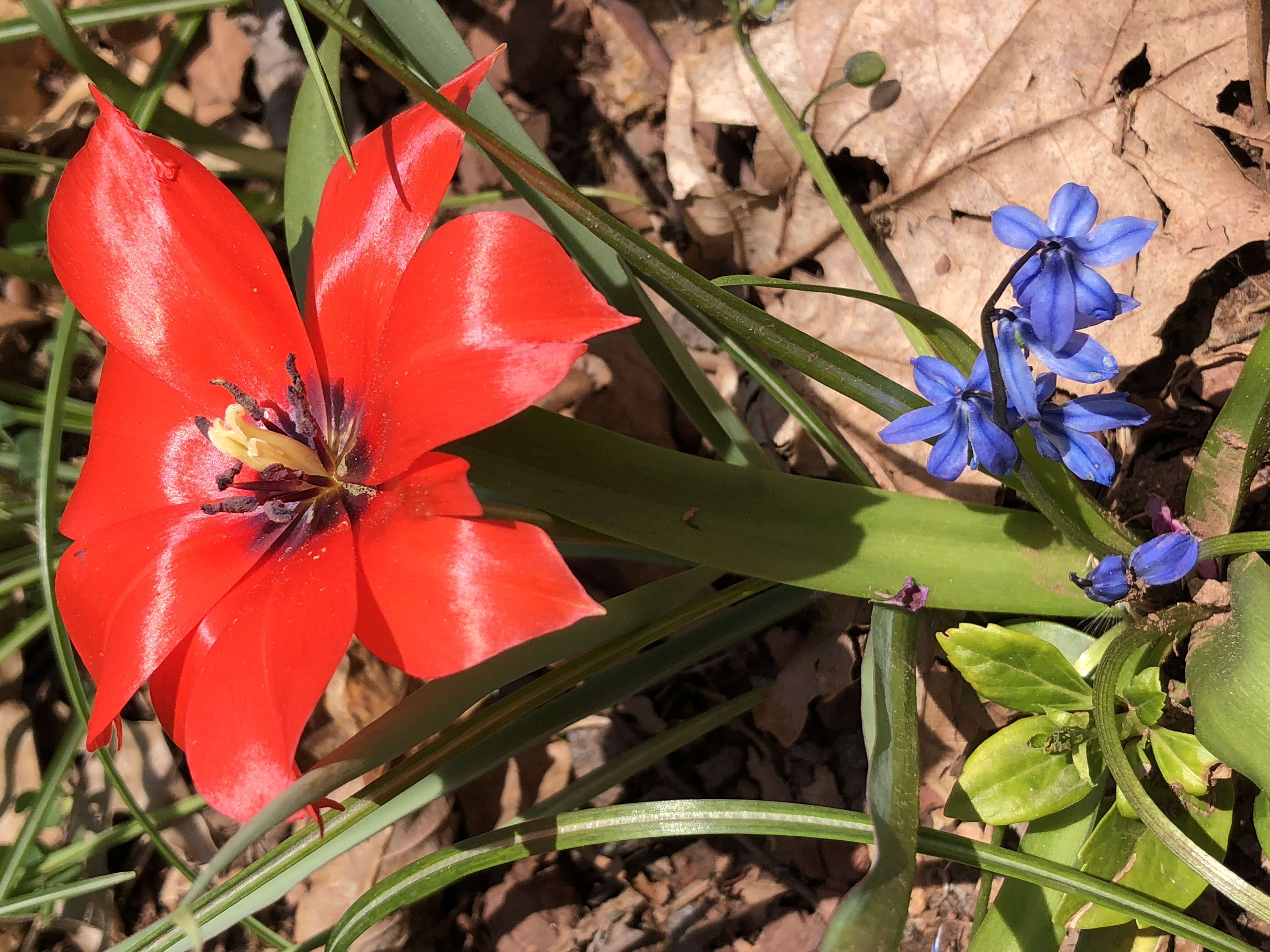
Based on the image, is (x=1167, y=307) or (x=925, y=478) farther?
(x=925, y=478)

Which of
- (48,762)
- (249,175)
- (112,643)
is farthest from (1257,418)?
(48,762)

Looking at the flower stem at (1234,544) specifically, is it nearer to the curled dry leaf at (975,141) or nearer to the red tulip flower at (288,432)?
the curled dry leaf at (975,141)

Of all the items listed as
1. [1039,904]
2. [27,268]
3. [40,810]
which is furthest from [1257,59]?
[40,810]

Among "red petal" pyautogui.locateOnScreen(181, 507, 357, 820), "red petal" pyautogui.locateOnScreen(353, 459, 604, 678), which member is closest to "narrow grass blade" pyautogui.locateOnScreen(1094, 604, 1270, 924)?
"red petal" pyautogui.locateOnScreen(353, 459, 604, 678)

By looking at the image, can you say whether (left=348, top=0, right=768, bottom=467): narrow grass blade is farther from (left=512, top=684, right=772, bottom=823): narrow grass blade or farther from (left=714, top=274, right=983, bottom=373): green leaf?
(left=512, top=684, right=772, bottom=823): narrow grass blade

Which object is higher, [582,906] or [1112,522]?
[1112,522]

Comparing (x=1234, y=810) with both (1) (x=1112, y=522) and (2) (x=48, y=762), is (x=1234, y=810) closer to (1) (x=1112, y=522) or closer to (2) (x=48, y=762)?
(1) (x=1112, y=522)
